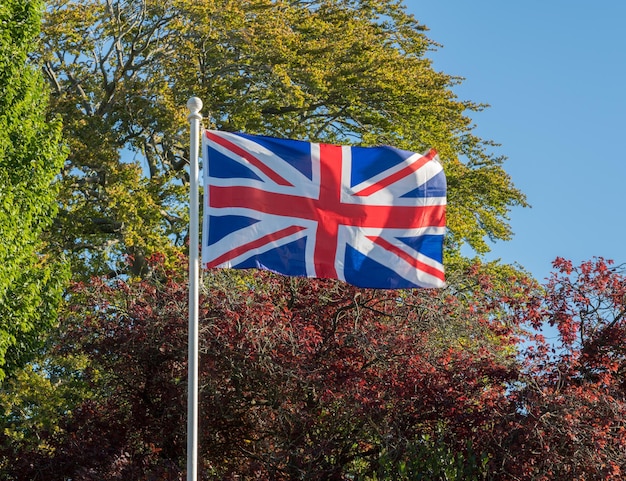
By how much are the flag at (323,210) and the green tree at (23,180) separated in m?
7.93

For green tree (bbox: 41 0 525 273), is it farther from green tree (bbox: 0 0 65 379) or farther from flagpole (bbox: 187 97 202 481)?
flagpole (bbox: 187 97 202 481)

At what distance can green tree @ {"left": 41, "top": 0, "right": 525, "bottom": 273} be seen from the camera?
23.6 metres

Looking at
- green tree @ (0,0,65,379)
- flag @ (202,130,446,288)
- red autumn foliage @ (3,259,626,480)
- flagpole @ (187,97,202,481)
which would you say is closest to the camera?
flagpole @ (187,97,202,481)

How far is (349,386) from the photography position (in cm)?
1372

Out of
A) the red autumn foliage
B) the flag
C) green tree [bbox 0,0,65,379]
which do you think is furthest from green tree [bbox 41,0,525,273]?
the flag

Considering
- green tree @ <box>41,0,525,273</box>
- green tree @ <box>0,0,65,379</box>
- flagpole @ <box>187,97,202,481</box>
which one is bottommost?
flagpole @ <box>187,97,202,481</box>

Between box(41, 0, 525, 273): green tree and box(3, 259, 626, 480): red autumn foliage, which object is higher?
box(41, 0, 525, 273): green tree

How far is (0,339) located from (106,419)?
275 centimetres

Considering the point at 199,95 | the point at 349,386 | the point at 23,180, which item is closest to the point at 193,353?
the point at 349,386

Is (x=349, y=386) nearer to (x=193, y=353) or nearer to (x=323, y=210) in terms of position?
(x=323, y=210)

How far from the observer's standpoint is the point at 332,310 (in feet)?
49.7

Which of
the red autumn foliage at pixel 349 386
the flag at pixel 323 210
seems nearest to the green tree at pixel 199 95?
the red autumn foliage at pixel 349 386

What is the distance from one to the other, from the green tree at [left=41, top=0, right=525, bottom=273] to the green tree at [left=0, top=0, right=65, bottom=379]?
3292mm

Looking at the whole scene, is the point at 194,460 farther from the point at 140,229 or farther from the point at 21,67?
the point at 140,229
